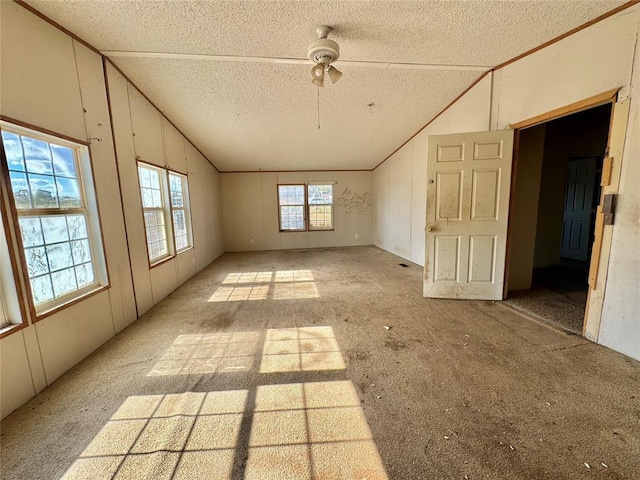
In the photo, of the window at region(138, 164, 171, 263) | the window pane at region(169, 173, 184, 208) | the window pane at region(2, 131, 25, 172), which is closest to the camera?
the window pane at region(2, 131, 25, 172)

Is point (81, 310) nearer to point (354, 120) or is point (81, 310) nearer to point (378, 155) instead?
point (354, 120)

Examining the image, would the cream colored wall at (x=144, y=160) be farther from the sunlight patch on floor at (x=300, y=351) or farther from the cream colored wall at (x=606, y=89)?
the cream colored wall at (x=606, y=89)

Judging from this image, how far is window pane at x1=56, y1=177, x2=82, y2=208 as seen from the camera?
2.02 metres

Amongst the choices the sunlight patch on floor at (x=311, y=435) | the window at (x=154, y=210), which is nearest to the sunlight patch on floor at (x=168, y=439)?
the sunlight patch on floor at (x=311, y=435)

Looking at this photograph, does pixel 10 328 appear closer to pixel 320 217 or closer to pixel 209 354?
pixel 209 354

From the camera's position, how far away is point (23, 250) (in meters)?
1.65

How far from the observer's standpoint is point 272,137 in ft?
15.6

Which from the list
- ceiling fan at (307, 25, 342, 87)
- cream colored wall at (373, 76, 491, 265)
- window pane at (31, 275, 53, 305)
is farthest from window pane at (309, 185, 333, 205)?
window pane at (31, 275, 53, 305)

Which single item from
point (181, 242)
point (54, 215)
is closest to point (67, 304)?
point (54, 215)

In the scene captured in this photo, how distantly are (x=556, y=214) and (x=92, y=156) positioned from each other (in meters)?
6.38

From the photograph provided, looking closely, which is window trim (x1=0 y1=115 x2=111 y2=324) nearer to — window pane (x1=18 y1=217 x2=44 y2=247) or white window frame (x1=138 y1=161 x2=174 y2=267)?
window pane (x1=18 y1=217 x2=44 y2=247)

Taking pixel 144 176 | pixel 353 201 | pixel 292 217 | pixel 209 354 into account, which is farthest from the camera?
pixel 353 201

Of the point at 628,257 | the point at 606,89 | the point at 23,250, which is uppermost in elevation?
the point at 606,89

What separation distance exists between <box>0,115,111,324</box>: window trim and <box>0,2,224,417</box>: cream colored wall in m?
0.04
